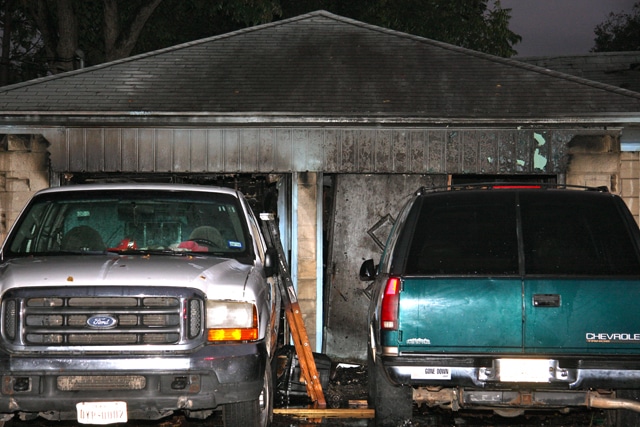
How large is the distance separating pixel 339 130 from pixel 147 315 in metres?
6.32

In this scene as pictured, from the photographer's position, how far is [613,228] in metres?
6.91

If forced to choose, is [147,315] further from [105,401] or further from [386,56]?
[386,56]

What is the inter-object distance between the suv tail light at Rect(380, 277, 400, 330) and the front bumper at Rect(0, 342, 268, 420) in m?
1.22

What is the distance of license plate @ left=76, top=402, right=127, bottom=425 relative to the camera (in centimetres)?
620

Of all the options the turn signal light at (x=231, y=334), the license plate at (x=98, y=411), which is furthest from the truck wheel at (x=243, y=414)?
the license plate at (x=98, y=411)

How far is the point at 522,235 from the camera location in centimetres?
698

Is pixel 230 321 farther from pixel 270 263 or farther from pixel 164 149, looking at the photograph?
pixel 164 149

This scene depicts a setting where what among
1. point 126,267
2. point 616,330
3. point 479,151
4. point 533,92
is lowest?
point 616,330

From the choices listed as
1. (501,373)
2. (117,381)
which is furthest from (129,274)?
(501,373)

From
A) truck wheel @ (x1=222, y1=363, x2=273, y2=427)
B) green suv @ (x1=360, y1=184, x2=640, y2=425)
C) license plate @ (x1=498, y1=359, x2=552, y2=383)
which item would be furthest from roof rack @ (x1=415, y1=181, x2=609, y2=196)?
truck wheel @ (x1=222, y1=363, x2=273, y2=427)

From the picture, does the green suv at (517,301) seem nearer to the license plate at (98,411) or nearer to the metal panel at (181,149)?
the license plate at (98,411)

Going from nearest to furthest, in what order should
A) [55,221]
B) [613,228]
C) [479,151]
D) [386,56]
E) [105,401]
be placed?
1. [105,401]
2. [613,228]
3. [55,221]
4. [479,151]
5. [386,56]

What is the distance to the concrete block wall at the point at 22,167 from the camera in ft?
40.3

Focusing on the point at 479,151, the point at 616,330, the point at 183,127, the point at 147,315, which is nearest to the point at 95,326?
the point at 147,315
